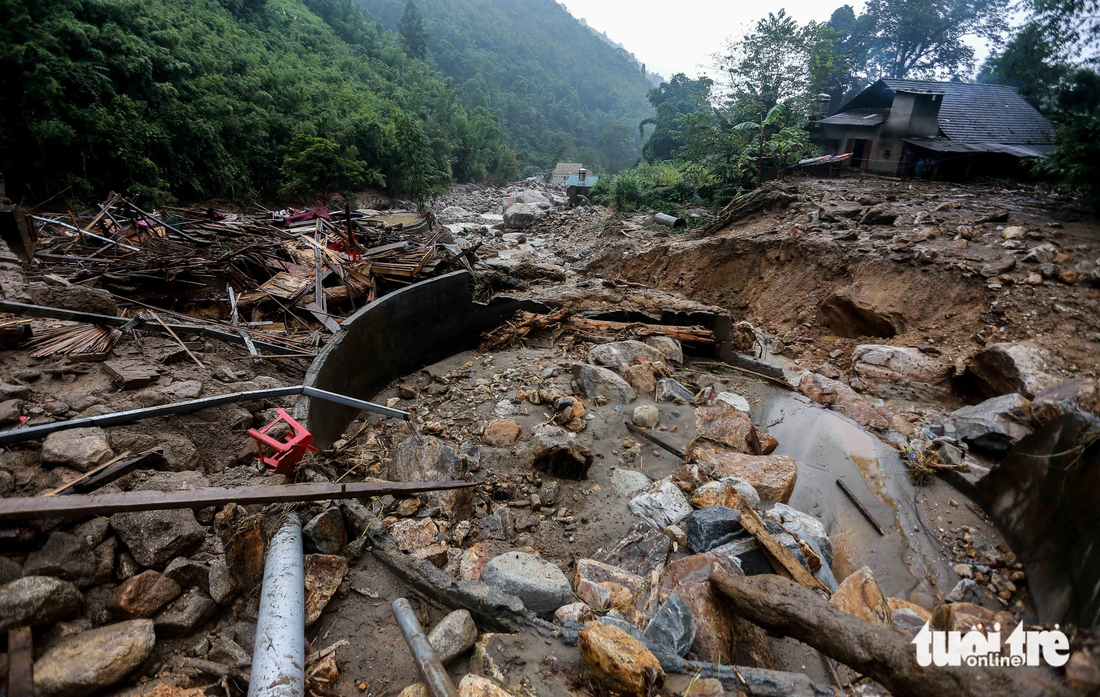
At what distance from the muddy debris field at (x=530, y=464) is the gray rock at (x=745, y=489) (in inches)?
2.1

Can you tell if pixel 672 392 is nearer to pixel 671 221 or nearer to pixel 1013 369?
pixel 1013 369

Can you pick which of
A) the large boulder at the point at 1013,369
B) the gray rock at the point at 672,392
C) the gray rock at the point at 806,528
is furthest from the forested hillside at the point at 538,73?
the gray rock at the point at 806,528

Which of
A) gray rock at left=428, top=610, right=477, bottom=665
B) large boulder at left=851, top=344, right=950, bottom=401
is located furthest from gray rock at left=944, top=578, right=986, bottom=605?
gray rock at left=428, top=610, right=477, bottom=665

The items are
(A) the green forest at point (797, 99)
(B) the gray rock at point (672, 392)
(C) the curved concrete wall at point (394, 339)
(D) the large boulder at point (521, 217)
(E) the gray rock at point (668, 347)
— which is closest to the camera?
(C) the curved concrete wall at point (394, 339)

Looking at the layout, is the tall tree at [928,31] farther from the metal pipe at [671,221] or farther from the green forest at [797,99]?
the metal pipe at [671,221]

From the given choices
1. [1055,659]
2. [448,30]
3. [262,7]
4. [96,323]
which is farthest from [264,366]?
[448,30]

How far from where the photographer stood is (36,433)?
2.79 m

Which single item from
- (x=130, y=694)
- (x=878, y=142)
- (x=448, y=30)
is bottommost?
(x=130, y=694)

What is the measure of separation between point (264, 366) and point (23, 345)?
179cm

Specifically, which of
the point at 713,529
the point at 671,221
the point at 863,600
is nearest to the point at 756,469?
the point at 713,529

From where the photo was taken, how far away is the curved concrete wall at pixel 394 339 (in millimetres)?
5087

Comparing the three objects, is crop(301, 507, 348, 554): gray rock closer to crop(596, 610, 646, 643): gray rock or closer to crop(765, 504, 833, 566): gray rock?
crop(596, 610, 646, 643): gray rock

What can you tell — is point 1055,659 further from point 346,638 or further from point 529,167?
point 529,167

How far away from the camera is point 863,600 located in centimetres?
303
